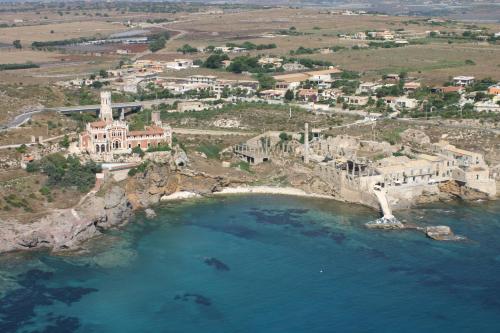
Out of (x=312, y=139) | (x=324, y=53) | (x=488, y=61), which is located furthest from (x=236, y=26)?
(x=312, y=139)

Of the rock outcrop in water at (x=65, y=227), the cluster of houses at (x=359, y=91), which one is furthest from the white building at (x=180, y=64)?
the rock outcrop in water at (x=65, y=227)

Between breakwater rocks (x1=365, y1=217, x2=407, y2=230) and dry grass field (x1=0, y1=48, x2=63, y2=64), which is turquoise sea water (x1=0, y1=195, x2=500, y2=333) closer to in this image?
breakwater rocks (x1=365, y1=217, x2=407, y2=230)

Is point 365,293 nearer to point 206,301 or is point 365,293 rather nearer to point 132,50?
point 206,301

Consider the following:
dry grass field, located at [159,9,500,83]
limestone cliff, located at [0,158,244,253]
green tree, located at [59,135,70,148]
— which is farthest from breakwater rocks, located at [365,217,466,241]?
dry grass field, located at [159,9,500,83]

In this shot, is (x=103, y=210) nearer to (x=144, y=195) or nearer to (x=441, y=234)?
(x=144, y=195)

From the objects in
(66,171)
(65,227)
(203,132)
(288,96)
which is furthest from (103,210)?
(288,96)

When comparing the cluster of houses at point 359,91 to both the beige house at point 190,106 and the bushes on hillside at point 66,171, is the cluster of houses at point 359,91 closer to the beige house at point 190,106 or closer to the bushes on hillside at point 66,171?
the beige house at point 190,106
